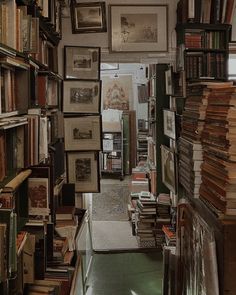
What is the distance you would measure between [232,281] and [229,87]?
2.71ft

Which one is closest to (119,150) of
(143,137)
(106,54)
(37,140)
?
(143,137)

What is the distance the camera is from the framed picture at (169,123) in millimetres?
4269

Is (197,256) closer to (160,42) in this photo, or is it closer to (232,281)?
(232,281)

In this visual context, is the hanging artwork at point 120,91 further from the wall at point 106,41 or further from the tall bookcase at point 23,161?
the tall bookcase at point 23,161

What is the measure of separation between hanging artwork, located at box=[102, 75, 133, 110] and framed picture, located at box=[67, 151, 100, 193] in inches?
242

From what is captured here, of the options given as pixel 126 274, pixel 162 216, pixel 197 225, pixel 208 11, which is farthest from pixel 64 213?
pixel 208 11

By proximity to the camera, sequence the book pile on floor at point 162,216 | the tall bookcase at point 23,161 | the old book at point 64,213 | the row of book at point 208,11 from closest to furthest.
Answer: the tall bookcase at point 23,161
the old book at point 64,213
the row of book at point 208,11
the book pile on floor at point 162,216

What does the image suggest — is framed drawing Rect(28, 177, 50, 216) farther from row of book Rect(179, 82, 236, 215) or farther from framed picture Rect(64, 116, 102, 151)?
framed picture Rect(64, 116, 102, 151)

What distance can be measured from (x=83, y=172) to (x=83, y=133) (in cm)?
40

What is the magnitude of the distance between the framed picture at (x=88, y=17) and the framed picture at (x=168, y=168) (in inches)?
56.8

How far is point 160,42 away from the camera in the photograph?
4281 mm

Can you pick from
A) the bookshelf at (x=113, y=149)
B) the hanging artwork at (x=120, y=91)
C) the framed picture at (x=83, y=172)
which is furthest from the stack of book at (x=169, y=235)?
the hanging artwork at (x=120, y=91)

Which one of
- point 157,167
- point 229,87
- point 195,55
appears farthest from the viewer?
point 157,167

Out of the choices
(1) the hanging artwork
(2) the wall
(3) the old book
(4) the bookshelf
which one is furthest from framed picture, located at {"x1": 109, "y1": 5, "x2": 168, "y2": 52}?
(1) the hanging artwork
